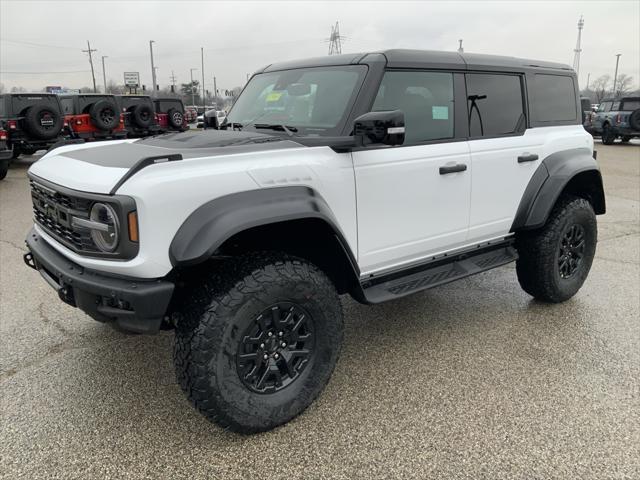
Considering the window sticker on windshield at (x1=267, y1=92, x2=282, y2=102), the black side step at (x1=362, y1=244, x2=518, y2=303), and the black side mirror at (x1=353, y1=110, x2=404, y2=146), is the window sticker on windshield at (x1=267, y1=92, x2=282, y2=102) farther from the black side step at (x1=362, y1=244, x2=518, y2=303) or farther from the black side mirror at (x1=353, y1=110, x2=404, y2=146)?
the black side step at (x1=362, y1=244, x2=518, y2=303)

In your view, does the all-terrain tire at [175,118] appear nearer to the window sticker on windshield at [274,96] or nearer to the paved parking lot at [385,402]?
the paved parking lot at [385,402]

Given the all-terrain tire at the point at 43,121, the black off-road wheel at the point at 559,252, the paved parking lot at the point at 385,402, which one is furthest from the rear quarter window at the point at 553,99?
the all-terrain tire at the point at 43,121

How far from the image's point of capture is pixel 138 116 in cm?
1602

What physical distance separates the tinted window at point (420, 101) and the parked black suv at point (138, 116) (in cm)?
1425

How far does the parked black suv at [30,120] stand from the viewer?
40.8 ft

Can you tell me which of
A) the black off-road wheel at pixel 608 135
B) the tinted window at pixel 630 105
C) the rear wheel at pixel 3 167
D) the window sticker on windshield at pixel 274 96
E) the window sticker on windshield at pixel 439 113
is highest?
the window sticker on windshield at pixel 274 96

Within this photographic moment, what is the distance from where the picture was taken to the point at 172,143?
3.02 m

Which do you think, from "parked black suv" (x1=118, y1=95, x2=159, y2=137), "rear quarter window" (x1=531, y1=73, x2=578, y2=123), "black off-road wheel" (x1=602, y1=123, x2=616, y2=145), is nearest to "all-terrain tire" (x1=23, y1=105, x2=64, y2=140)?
"parked black suv" (x1=118, y1=95, x2=159, y2=137)

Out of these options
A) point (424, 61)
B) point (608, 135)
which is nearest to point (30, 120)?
point (424, 61)

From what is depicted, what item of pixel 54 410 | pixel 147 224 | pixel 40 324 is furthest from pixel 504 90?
pixel 40 324

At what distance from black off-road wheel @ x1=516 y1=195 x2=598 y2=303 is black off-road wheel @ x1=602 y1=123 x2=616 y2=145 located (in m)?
19.2

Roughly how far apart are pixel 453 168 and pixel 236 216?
1.61m

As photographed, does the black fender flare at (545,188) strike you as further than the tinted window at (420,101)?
Yes

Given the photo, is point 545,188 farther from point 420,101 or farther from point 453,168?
point 420,101
